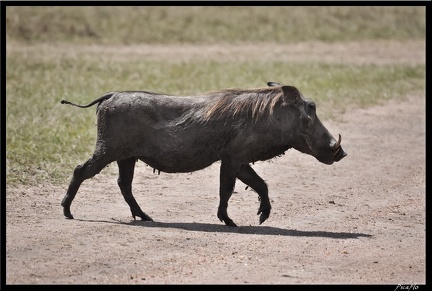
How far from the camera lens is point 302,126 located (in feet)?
26.8

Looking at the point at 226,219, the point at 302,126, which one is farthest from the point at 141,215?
the point at 302,126

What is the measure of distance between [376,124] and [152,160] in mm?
6785

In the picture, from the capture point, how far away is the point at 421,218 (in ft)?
29.6

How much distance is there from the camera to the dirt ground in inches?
259

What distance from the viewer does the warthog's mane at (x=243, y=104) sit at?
26.3ft

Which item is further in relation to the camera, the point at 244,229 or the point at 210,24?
the point at 210,24

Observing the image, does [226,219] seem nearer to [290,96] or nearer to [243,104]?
[243,104]

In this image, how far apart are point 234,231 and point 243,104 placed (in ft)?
3.11

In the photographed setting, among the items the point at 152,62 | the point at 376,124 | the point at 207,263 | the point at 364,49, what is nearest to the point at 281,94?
the point at 207,263

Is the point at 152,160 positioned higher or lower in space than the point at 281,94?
lower

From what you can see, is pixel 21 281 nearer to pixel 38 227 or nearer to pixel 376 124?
pixel 38 227

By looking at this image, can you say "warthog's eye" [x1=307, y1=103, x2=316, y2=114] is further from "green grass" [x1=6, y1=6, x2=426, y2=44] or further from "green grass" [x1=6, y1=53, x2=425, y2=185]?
"green grass" [x1=6, y1=6, x2=426, y2=44]

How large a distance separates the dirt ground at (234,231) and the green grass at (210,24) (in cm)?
1309

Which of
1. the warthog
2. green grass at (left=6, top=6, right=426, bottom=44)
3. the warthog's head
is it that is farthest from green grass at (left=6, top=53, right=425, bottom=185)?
green grass at (left=6, top=6, right=426, bottom=44)
